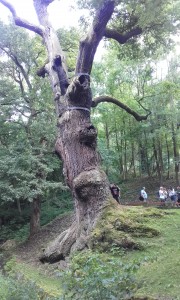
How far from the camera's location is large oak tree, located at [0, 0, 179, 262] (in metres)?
7.87

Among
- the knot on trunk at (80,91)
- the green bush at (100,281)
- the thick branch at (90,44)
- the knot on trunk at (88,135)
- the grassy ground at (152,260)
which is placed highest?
the thick branch at (90,44)

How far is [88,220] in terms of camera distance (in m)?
7.81

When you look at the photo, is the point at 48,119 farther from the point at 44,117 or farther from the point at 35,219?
the point at 35,219

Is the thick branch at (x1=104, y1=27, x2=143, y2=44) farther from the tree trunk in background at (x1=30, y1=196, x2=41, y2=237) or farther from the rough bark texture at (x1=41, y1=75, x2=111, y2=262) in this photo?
the tree trunk in background at (x1=30, y1=196, x2=41, y2=237)

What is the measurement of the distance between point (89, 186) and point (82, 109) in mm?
2137

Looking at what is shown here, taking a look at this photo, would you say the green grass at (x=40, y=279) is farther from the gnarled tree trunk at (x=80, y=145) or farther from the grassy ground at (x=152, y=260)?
the gnarled tree trunk at (x=80, y=145)

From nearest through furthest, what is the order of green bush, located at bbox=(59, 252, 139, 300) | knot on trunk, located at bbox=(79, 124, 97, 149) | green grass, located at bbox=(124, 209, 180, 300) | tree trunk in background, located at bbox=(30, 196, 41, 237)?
1. green bush, located at bbox=(59, 252, 139, 300)
2. green grass, located at bbox=(124, 209, 180, 300)
3. knot on trunk, located at bbox=(79, 124, 97, 149)
4. tree trunk in background, located at bbox=(30, 196, 41, 237)

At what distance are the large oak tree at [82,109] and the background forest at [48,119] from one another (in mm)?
1493

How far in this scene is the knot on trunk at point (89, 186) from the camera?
7.80 metres

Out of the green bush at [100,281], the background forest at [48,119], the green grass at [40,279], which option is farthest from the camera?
the background forest at [48,119]

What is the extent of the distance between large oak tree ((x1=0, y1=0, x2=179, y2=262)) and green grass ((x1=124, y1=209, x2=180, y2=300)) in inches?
53.6

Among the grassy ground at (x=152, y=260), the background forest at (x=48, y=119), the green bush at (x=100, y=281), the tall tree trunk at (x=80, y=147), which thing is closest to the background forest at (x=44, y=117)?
the background forest at (x=48, y=119)

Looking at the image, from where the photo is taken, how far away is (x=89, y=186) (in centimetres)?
780

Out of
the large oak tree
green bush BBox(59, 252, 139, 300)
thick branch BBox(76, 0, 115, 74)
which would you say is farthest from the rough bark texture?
green bush BBox(59, 252, 139, 300)
